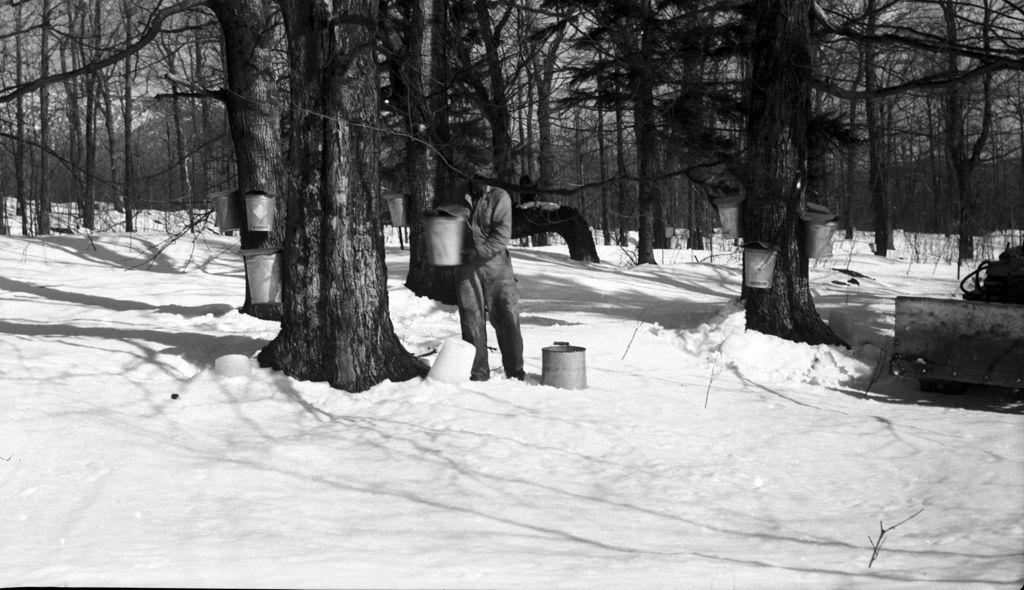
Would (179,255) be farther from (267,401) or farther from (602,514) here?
(602,514)

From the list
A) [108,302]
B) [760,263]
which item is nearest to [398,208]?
[108,302]

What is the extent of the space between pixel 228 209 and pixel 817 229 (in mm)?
5842

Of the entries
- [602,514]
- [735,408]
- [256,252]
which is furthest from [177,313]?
[602,514]

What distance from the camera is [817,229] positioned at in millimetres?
9195

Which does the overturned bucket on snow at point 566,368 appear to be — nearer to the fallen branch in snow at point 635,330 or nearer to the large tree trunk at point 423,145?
the fallen branch in snow at point 635,330

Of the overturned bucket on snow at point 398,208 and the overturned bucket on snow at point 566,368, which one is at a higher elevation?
the overturned bucket on snow at point 398,208

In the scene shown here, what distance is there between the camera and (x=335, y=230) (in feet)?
23.4

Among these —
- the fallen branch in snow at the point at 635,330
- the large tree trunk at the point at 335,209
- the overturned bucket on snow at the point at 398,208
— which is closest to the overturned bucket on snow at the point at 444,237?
the large tree trunk at the point at 335,209

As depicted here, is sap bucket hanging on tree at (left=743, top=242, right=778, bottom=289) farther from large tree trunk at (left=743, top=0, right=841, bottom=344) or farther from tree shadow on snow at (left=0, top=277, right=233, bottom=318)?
tree shadow on snow at (left=0, top=277, right=233, bottom=318)

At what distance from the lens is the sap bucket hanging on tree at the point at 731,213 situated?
948cm

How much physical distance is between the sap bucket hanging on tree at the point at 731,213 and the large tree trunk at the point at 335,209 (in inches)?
153

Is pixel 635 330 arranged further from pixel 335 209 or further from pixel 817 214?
pixel 335 209

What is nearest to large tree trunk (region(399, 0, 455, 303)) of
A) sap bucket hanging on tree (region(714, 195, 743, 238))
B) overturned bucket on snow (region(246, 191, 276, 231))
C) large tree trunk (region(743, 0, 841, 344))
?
overturned bucket on snow (region(246, 191, 276, 231))

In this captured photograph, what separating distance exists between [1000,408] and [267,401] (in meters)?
6.19
